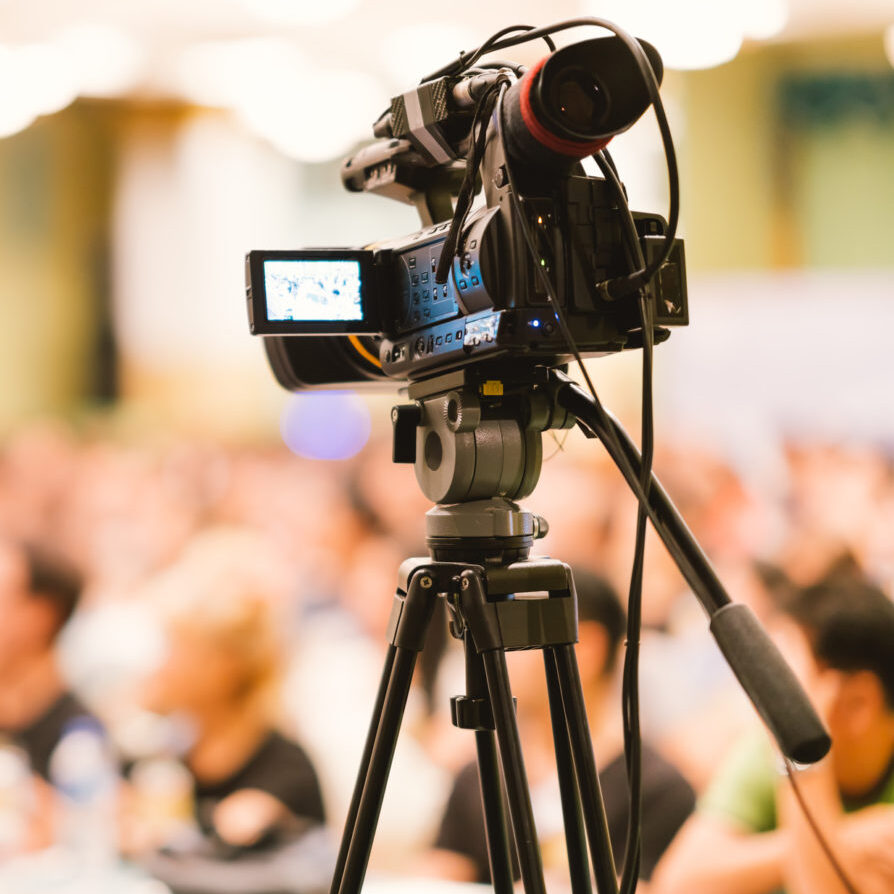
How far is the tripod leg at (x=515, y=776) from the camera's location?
2.80ft

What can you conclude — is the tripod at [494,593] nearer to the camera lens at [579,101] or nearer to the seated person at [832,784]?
the camera lens at [579,101]

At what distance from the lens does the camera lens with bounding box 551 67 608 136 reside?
81cm

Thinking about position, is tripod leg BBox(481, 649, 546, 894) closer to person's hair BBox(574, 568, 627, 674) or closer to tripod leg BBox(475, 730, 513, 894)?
tripod leg BBox(475, 730, 513, 894)

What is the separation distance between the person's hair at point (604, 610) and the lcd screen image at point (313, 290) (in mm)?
1139

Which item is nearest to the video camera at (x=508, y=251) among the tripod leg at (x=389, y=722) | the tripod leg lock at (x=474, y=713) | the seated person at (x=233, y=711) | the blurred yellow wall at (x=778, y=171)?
the tripod leg at (x=389, y=722)

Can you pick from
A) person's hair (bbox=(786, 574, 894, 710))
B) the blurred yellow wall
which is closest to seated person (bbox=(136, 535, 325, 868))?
person's hair (bbox=(786, 574, 894, 710))

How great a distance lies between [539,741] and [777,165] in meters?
3.22

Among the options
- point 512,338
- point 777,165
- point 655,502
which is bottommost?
point 655,502

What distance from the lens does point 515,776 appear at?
874mm

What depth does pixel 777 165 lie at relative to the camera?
4.46m

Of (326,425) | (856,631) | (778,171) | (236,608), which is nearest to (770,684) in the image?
(856,631)

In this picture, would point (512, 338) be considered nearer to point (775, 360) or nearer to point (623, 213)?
point (623, 213)

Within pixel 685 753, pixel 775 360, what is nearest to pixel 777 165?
pixel 775 360

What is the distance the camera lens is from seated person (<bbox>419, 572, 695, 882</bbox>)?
127 cm
